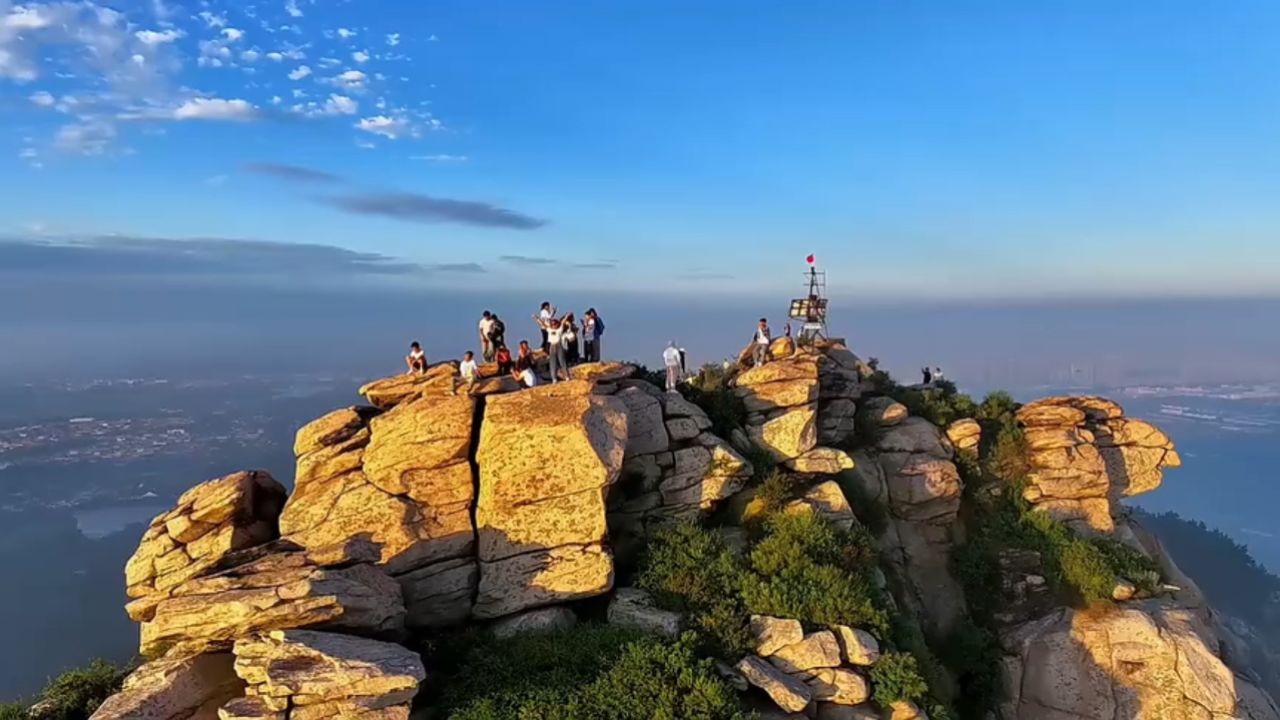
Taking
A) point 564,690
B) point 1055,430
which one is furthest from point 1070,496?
point 564,690

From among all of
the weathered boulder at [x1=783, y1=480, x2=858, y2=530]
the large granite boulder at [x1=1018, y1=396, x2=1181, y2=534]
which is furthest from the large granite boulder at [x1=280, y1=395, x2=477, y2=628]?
the large granite boulder at [x1=1018, y1=396, x2=1181, y2=534]

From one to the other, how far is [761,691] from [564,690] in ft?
18.2

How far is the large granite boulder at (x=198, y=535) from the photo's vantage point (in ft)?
70.6

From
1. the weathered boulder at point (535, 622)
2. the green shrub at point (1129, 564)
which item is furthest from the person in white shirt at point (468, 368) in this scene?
the green shrub at point (1129, 564)

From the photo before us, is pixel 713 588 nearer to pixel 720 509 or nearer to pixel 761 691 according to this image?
pixel 761 691

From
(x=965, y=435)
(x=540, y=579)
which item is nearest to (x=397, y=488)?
(x=540, y=579)

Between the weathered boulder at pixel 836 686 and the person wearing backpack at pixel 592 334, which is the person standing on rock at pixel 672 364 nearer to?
the person wearing backpack at pixel 592 334

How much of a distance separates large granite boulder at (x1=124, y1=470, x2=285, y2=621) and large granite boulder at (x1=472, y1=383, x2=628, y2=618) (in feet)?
25.2

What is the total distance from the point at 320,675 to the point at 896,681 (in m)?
15.3

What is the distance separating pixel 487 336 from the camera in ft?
97.1

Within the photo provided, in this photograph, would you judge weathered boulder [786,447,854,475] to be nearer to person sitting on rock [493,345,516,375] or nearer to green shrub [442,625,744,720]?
green shrub [442,625,744,720]

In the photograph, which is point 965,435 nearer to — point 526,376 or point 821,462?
point 821,462

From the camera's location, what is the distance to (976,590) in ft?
98.5

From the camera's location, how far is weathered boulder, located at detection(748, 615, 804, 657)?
20.1 m
